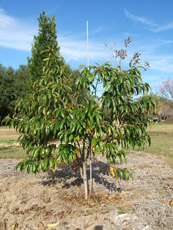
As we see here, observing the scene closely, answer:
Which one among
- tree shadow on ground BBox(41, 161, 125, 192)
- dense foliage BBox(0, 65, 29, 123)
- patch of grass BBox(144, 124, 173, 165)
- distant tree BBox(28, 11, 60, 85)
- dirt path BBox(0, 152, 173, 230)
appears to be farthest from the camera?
dense foliage BBox(0, 65, 29, 123)

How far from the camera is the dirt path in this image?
9.45 ft

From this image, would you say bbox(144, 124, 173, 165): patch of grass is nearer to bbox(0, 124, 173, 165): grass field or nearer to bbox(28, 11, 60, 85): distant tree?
bbox(0, 124, 173, 165): grass field

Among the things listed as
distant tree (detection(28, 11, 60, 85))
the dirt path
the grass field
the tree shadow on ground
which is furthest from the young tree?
distant tree (detection(28, 11, 60, 85))

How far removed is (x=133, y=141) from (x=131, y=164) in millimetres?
3839

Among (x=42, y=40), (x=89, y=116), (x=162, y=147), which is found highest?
(x=42, y=40)

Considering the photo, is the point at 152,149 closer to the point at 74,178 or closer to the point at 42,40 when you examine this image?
the point at 74,178

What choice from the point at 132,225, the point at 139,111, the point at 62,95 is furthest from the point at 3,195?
the point at 139,111

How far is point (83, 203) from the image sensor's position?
362cm

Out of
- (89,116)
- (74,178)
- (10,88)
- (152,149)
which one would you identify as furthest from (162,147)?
(10,88)

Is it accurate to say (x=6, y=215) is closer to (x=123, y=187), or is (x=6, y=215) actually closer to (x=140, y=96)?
(x=123, y=187)

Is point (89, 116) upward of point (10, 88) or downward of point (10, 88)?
downward

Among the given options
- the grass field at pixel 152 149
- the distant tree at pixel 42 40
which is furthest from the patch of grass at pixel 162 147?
the distant tree at pixel 42 40

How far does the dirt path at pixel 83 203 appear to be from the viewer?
2881 millimetres

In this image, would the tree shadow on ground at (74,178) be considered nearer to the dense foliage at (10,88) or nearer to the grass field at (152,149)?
the grass field at (152,149)
